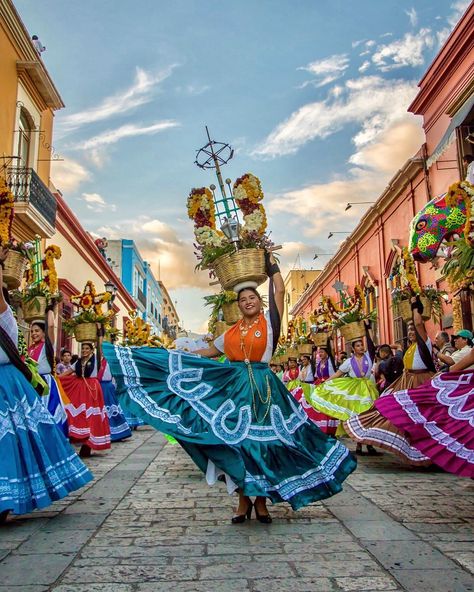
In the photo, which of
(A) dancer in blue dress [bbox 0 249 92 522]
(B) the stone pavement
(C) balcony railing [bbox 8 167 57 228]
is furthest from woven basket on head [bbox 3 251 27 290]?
(C) balcony railing [bbox 8 167 57 228]

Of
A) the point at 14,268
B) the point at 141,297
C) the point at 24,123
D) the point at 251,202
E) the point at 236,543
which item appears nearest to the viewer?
the point at 236,543

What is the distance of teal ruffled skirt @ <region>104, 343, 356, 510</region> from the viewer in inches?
169

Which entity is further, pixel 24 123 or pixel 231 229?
pixel 24 123

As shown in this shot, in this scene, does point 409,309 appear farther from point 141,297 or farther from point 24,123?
point 141,297

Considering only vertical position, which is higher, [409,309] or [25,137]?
[25,137]

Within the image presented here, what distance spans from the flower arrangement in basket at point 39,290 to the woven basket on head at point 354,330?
4.67m

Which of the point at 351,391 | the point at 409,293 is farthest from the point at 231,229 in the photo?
the point at 351,391

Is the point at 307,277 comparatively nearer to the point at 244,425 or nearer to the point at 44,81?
the point at 44,81

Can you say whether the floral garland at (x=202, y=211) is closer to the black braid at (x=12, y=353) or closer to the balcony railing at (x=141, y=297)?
the black braid at (x=12, y=353)

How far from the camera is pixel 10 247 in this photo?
5199 millimetres

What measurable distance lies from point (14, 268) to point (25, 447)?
90.1 inches

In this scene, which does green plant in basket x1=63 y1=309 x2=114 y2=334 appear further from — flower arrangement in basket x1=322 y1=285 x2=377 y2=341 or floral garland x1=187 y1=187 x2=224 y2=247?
floral garland x1=187 y1=187 x2=224 y2=247

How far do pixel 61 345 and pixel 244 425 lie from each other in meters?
17.6

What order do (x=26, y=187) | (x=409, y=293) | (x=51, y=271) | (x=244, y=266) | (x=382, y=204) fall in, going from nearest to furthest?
(x=244, y=266), (x=409, y=293), (x=51, y=271), (x=26, y=187), (x=382, y=204)
